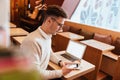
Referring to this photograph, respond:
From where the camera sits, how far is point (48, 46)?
5.01 feet

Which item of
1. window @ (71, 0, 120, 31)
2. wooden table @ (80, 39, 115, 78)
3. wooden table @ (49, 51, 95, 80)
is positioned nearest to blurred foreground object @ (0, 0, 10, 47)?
wooden table @ (49, 51, 95, 80)

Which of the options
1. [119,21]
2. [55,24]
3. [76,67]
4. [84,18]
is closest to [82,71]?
[76,67]

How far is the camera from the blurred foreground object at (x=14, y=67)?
139mm

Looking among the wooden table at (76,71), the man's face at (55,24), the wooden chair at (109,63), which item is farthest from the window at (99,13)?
the man's face at (55,24)

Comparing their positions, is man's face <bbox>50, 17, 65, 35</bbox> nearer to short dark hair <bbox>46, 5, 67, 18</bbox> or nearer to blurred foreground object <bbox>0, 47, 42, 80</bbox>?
short dark hair <bbox>46, 5, 67, 18</bbox>

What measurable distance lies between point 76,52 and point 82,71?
1.31ft

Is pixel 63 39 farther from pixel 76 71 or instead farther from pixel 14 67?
pixel 14 67

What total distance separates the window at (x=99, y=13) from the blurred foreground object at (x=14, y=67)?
386cm

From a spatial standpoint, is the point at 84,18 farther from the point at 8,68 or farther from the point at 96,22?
the point at 8,68

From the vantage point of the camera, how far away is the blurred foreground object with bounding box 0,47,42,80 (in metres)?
0.14

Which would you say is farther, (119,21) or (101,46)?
(119,21)

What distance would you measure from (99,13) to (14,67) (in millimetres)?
4410

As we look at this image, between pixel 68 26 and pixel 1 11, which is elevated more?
pixel 1 11

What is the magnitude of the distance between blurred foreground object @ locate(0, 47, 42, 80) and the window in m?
3.86
